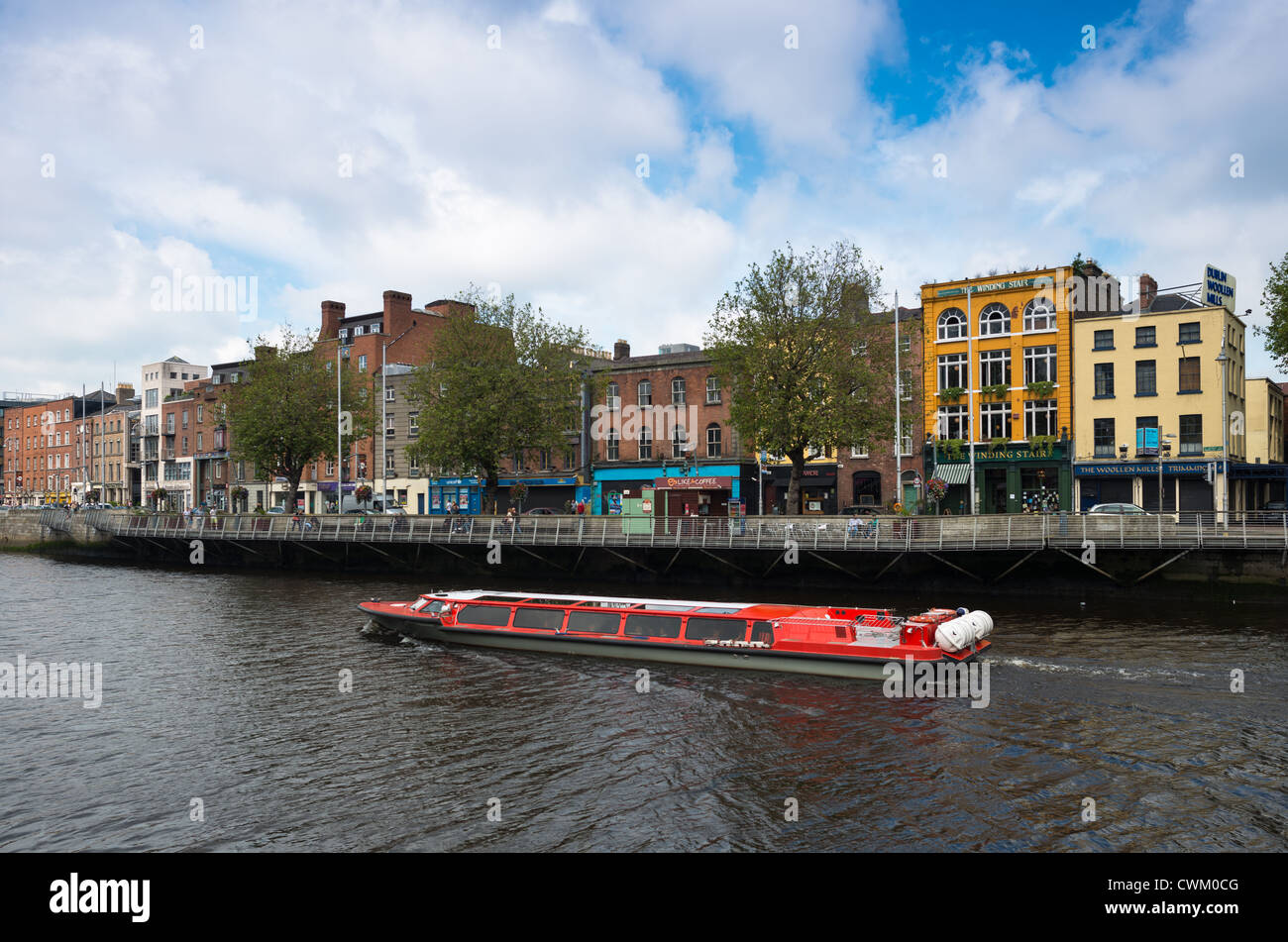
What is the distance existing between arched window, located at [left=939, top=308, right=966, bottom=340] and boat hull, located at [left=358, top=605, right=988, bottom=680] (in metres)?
36.8

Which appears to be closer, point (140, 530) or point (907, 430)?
point (907, 430)

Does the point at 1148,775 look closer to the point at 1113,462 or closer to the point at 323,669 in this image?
the point at 323,669

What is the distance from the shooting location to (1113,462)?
5172 centimetres

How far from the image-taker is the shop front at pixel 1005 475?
5325 cm

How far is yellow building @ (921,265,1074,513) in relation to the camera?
176 ft

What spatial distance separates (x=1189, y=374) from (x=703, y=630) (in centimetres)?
3940

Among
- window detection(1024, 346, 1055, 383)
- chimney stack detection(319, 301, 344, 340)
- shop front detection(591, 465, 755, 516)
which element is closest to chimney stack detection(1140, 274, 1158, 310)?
window detection(1024, 346, 1055, 383)

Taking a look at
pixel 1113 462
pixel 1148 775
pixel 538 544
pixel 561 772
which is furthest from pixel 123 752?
pixel 1113 462

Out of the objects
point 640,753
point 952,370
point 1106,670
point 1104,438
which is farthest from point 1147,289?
point 640,753

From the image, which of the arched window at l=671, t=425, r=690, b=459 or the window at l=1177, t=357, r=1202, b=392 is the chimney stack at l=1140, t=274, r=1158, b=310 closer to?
the window at l=1177, t=357, r=1202, b=392

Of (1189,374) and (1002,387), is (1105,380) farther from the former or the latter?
(1002,387)

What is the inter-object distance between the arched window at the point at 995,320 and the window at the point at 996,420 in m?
4.73

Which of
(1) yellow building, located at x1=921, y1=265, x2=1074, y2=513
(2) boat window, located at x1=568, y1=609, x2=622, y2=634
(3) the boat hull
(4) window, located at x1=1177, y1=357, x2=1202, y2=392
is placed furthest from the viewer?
(1) yellow building, located at x1=921, y1=265, x2=1074, y2=513
